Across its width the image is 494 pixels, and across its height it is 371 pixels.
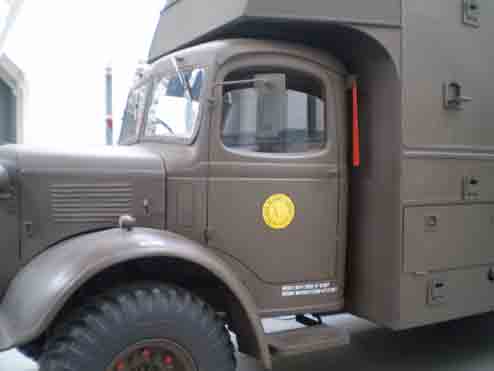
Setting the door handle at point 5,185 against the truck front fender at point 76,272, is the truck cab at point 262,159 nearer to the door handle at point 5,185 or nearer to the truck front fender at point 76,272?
the truck front fender at point 76,272

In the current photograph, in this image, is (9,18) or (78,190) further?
(9,18)

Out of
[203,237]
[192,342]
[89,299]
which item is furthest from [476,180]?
[89,299]

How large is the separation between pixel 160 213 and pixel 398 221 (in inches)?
61.5

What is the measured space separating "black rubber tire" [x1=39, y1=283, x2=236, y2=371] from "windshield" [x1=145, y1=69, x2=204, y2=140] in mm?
1047

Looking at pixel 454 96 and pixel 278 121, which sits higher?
pixel 454 96

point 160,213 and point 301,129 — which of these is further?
point 301,129

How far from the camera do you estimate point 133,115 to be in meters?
4.33

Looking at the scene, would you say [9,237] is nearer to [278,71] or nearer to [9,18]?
[278,71]

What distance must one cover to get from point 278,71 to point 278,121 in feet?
1.15

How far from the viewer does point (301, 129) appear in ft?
12.4

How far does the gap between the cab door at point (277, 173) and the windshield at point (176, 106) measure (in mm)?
168

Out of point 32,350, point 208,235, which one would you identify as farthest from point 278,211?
point 32,350

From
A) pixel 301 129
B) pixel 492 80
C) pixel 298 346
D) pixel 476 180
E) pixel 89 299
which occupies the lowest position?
pixel 298 346

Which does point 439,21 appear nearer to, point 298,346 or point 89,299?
point 298,346
